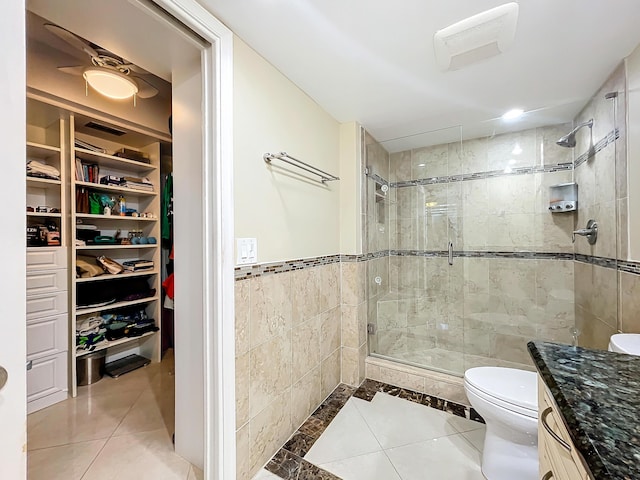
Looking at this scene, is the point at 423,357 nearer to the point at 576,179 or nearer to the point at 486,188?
the point at 486,188

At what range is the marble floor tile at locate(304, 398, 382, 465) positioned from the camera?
4.97ft

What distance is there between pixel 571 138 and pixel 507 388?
197cm

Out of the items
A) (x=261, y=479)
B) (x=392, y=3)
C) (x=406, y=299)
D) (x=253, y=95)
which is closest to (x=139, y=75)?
(x=253, y=95)

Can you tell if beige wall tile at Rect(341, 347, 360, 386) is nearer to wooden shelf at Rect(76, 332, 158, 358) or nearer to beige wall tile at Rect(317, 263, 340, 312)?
beige wall tile at Rect(317, 263, 340, 312)

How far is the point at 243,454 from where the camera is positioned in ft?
4.38

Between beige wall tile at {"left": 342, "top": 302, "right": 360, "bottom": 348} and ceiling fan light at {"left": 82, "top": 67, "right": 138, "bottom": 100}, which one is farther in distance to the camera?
beige wall tile at {"left": 342, "top": 302, "right": 360, "bottom": 348}

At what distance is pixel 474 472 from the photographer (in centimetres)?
141

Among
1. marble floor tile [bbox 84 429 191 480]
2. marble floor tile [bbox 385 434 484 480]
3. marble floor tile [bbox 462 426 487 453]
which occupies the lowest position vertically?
marble floor tile [bbox 385 434 484 480]

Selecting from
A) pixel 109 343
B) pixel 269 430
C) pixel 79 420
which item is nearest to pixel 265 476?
pixel 269 430

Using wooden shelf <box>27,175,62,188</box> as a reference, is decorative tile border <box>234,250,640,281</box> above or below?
below

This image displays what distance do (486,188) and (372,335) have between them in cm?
176

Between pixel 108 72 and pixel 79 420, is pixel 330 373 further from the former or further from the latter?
pixel 108 72

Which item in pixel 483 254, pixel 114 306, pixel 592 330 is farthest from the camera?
pixel 483 254

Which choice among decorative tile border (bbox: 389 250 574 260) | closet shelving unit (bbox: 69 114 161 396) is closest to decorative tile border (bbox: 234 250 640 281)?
decorative tile border (bbox: 389 250 574 260)
